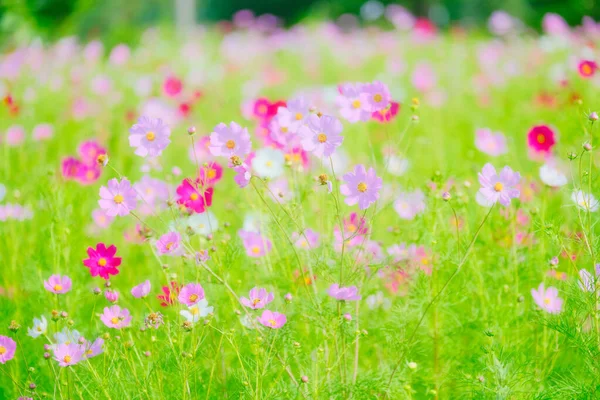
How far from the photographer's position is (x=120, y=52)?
403 cm

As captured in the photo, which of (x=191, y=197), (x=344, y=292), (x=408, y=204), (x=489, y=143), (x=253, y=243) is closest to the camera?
(x=344, y=292)

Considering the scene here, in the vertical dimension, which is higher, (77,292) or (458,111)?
(77,292)

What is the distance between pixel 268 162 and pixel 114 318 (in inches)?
21.8

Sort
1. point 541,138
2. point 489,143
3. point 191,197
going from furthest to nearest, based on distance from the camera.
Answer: point 489,143
point 541,138
point 191,197

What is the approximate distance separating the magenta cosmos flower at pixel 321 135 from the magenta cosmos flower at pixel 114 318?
51 centimetres

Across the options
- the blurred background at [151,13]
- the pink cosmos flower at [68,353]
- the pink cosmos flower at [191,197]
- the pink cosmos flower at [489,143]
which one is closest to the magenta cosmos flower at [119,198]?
the pink cosmos flower at [191,197]

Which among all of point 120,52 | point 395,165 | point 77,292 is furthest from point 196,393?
point 120,52

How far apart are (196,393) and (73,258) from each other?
77cm

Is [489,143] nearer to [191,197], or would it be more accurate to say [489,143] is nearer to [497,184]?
[497,184]

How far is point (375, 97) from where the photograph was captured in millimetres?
1289

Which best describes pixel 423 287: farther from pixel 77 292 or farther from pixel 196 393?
pixel 77 292

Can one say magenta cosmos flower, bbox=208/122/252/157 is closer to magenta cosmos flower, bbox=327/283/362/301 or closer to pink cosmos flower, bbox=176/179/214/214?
pink cosmos flower, bbox=176/179/214/214

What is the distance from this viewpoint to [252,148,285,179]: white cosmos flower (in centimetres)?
151

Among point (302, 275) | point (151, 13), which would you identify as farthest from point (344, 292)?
point (151, 13)
